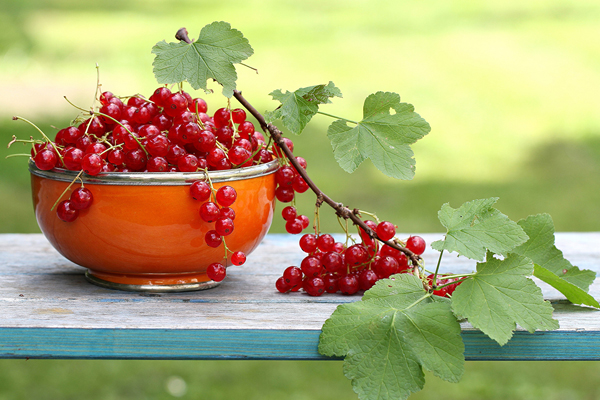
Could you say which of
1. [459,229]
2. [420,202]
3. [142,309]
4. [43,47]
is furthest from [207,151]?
[43,47]

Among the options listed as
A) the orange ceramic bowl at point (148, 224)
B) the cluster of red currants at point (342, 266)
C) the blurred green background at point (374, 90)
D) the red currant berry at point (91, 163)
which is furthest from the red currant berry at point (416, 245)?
the blurred green background at point (374, 90)

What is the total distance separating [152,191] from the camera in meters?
0.82

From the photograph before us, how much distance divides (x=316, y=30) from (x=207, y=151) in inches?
191

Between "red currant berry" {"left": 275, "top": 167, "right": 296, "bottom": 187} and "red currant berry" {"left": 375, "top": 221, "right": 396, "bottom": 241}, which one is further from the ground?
"red currant berry" {"left": 275, "top": 167, "right": 296, "bottom": 187}

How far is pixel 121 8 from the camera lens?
6.20m

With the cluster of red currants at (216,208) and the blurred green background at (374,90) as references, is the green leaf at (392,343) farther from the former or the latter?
the blurred green background at (374,90)

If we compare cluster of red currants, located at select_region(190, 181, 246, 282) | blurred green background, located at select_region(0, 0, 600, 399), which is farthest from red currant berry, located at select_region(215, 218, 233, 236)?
blurred green background, located at select_region(0, 0, 600, 399)

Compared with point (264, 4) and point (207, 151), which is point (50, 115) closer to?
point (264, 4)

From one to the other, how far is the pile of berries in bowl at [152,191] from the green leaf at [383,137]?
0.37 ft

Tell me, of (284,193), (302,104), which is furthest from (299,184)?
(302,104)

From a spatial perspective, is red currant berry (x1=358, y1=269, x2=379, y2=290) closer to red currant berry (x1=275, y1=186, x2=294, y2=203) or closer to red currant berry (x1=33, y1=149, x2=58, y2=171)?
red currant berry (x1=275, y1=186, x2=294, y2=203)

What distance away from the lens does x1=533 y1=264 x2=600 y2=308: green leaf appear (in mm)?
838

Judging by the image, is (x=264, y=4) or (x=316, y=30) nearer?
(x=316, y=30)

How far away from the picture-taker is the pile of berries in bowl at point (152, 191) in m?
0.82
